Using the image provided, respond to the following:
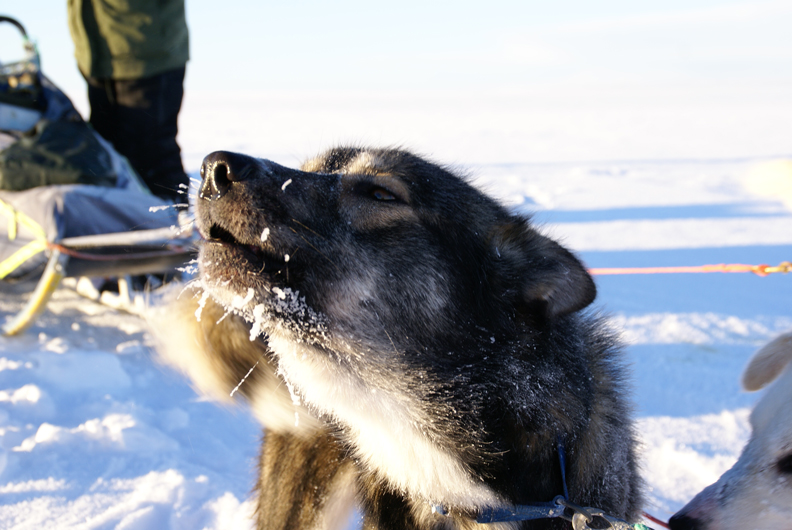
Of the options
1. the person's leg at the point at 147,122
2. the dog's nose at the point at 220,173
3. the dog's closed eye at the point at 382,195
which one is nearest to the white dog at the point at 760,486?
the dog's closed eye at the point at 382,195

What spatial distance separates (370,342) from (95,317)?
322 cm

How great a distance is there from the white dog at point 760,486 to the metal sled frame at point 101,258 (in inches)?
113

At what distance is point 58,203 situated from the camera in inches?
142

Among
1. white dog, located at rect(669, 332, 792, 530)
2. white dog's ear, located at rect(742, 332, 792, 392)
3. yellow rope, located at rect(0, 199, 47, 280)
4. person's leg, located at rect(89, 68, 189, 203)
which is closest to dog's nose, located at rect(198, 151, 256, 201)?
white dog, located at rect(669, 332, 792, 530)

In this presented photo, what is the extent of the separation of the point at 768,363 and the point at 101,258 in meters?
3.55

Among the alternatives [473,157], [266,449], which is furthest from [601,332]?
[473,157]

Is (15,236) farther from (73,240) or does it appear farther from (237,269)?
(237,269)

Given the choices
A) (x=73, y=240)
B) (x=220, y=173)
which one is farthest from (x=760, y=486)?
(x=73, y=240)

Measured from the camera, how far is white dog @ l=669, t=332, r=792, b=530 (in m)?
1.40

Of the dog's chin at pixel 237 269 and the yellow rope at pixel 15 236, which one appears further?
the yellow rope at pixel 15 236

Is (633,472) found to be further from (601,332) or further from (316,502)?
(316,502)

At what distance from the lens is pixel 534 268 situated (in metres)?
1.66

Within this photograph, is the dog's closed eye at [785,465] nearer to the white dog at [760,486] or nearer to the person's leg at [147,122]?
the white dog at [760,486]

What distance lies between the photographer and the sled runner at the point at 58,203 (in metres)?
3.53
